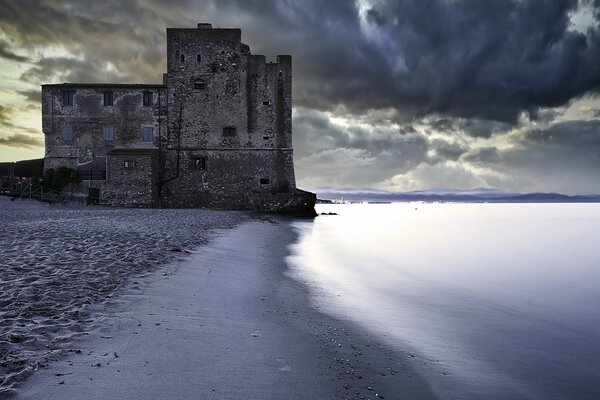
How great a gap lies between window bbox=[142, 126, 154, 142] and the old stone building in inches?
3.4

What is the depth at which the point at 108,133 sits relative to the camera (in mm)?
33031

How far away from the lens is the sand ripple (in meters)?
3.43

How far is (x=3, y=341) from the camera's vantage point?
11.3 ft

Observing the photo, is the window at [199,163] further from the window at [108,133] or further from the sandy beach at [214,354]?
the sandy beach at [214,354]

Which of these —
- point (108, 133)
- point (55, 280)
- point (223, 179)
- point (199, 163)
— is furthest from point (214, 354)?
point (108, 133)

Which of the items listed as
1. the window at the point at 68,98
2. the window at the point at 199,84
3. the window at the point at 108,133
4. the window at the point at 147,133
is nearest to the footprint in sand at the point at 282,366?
the window at the point at 147,133

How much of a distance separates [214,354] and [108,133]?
34.0m

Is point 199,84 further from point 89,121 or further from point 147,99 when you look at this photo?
point 89,121

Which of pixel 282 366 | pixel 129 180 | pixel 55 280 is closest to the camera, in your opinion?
pixel 282 366

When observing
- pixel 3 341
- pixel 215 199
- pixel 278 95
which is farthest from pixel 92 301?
pixel 278 95

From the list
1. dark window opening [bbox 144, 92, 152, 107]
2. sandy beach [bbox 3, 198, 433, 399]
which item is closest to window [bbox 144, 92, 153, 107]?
dark window opening [bbox 144, 92, 152, 107]

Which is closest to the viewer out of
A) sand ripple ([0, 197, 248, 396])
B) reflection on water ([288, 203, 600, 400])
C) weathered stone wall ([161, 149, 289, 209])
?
sand ripple ([0, 197, 248, 396])

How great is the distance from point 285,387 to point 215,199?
30.9 metres

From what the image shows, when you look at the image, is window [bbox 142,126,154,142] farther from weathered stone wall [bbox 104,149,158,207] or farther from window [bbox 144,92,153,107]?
weathered stone wall [bbox 104,149,158,207]
